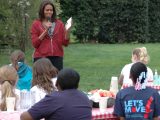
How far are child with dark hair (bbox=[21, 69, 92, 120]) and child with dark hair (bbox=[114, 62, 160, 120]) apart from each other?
781 mm

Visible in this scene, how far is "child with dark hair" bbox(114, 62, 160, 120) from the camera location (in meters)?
5.71

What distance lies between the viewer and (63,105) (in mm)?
4922

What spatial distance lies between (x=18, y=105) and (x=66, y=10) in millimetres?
23137

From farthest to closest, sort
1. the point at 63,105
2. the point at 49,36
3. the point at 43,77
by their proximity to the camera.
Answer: the point at 49,36 → the point at 43,77 → the point at 63,105

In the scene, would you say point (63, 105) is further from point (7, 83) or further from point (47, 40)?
point (47, 40)

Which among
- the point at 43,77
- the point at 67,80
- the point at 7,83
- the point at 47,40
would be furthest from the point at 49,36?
the point at 67,80

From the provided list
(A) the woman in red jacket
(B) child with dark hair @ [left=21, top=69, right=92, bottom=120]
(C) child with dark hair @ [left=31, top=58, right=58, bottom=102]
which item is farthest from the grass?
(B) child with dark hair @ [left=21, top=69, right=92, bottom=120]

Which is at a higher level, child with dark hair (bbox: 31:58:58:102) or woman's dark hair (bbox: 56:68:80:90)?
woman's dark hair (bbox: 56:68:80:90)

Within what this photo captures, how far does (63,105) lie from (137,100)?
108cm

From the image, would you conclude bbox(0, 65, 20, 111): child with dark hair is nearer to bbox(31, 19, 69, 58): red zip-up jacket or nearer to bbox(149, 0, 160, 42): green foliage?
bbox(31, 19, 69, 58): red zip-up jacket

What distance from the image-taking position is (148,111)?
18.8ft

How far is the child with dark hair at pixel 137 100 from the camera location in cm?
571

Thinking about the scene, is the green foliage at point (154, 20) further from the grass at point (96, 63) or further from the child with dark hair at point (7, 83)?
the child with dark hair at point (7, 83)

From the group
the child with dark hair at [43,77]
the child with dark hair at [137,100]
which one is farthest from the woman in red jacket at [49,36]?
the child with dark hair at [137,100]
